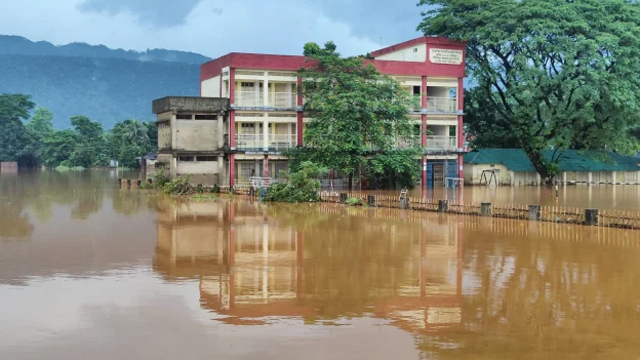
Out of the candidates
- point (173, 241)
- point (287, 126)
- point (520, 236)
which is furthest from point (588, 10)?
point (173, 241)

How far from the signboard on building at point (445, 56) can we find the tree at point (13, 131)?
261 feet

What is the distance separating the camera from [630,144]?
54.9 m

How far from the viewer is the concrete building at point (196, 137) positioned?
1832 inches

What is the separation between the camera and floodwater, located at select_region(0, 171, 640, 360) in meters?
12.4

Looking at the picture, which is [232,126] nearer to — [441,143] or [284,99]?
[284,99]

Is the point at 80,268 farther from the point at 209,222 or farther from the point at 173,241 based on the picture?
the point at 209,222

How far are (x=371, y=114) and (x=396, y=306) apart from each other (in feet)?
96.9

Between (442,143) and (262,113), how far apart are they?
42.6ft

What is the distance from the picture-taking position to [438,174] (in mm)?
52906

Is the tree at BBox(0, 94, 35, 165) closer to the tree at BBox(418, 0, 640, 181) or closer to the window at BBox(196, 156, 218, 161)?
the window at BBox(196, 156, 218, 161)

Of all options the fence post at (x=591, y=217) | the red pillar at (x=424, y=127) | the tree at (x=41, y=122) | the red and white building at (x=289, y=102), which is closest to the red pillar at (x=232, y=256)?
the fence post at (x=591, y=217)

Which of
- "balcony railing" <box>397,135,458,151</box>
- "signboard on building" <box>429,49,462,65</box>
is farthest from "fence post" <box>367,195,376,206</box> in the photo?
"signboard on building" <box>429,49,462,65</box>

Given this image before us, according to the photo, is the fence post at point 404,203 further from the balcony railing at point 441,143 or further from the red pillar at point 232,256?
the balcony railing at point 441,143

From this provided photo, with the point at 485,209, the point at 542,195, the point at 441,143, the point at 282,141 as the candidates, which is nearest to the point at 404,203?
the point at 485,209
